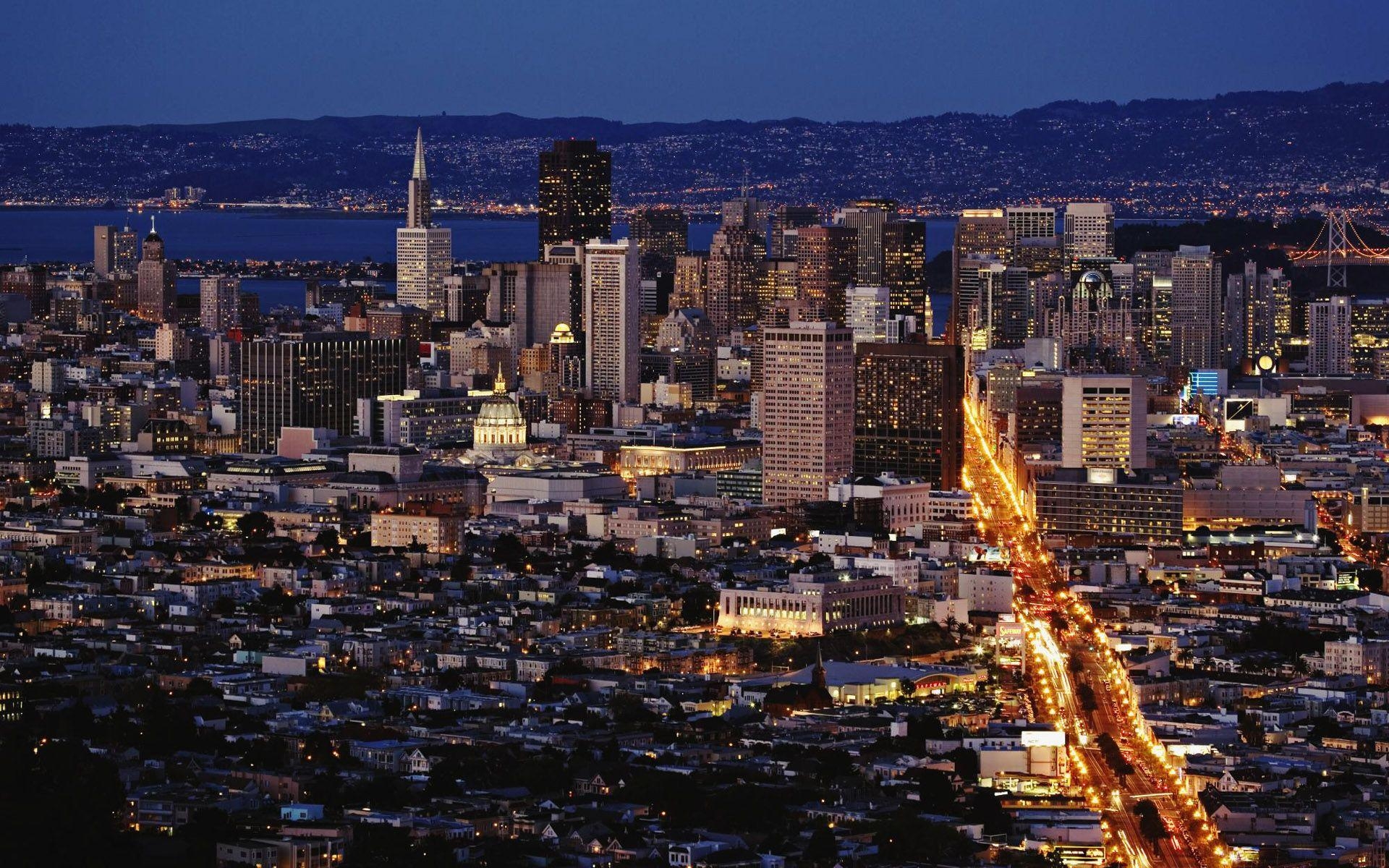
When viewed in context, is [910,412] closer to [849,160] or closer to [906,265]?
[906,265]

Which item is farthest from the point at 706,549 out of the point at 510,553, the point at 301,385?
the point at 301,385

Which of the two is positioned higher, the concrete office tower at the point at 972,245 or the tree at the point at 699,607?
the concrete office tower at the point at 972,245

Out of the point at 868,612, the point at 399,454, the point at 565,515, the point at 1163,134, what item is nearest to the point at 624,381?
the point at 399,454

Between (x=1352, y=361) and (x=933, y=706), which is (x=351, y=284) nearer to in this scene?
(x=1352, y=361)

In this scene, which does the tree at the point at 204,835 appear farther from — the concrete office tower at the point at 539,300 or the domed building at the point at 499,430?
the concrete office tower at the point at 539,300

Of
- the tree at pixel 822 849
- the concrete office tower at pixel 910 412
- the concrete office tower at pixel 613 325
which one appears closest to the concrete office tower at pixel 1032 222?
the concrete office tower at pixel 613 325

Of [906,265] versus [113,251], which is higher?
[113,251]
